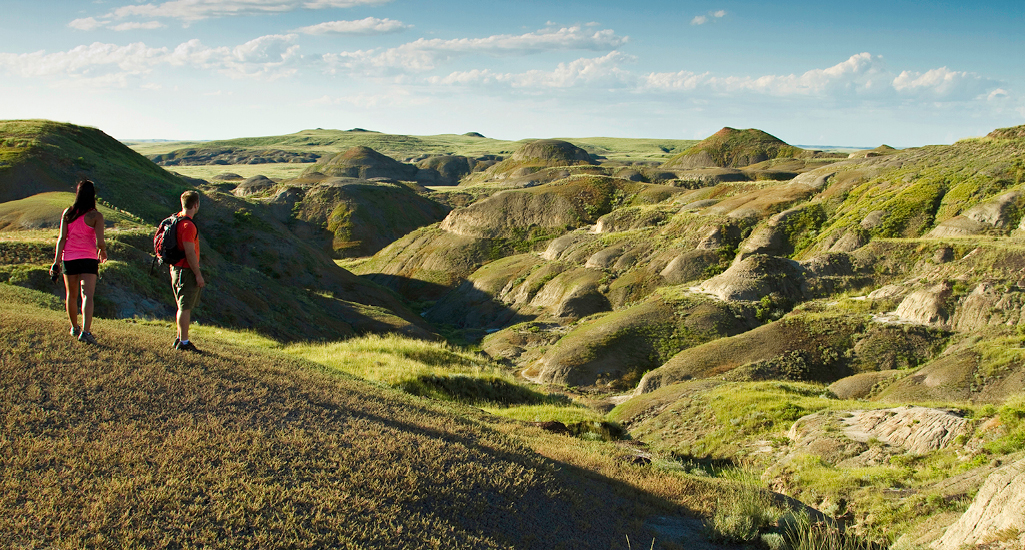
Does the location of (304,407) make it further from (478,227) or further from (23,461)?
(478,227)

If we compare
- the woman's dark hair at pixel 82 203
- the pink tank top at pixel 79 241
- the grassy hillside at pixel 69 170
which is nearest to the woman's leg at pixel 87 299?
the pink tank top at pixel 79 241

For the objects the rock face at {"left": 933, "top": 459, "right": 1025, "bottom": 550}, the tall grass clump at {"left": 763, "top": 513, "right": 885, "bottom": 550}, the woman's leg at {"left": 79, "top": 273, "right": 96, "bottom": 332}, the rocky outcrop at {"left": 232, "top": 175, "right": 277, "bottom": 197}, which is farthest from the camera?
the rocky outcrop at {"left": 232, "top": 175, "right": 277, "bottom": 197}

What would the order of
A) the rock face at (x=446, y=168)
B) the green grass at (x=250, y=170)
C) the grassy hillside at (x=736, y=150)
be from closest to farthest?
1. the grassy hillside at (x=736, y=150)
2. the rock face at (x=446, y=168)
3. the green grass at (x=250, y=170)

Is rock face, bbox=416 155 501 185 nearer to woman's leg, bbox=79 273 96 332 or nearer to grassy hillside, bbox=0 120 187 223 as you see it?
grassy hillside, bbox=0 120 187 223

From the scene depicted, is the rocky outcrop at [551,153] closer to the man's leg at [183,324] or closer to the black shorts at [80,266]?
the man's leg at [183,324]

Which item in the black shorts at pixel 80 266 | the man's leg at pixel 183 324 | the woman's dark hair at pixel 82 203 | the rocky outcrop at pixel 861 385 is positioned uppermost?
the woman's dark hair at pixel 82 203

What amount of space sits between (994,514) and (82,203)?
11.7 m

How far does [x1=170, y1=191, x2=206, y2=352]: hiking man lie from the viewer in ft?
32.2

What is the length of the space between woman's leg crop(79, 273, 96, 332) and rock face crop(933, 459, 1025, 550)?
10.7 m

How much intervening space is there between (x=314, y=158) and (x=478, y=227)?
140 m

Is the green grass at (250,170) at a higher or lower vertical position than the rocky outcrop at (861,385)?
higher

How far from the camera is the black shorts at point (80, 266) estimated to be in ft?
31.0

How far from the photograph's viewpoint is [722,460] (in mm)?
13930

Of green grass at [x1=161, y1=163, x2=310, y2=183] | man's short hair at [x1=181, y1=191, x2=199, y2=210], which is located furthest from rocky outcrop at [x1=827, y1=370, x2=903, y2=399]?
green grass at [x1=161, y1=163, x2=310, y2=183]
